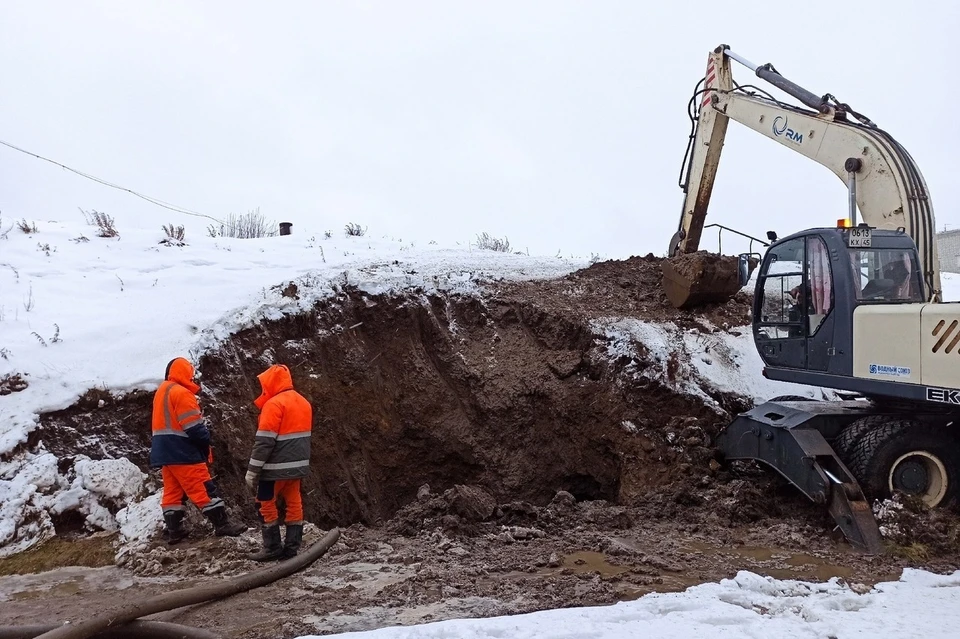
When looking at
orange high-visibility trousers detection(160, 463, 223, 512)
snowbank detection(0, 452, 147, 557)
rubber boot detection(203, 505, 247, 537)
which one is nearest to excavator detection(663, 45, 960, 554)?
rubber boot detection(203, 505, 247, 537)

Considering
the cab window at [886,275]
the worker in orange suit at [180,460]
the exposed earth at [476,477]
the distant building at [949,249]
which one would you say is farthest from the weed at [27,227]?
the distant building at [949,249]

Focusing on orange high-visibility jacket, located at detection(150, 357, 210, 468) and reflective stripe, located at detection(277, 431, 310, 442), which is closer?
reflective stripe, located at detection(277, 431, 310, 442)

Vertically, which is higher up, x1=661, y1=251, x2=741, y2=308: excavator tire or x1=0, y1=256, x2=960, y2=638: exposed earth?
x1=661, y1=251, x2=741, y2=308: excavator tire

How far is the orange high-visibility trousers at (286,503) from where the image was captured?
5.61 m

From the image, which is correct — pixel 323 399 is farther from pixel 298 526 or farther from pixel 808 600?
pixel 808 600

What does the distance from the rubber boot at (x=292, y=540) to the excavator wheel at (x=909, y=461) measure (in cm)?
533

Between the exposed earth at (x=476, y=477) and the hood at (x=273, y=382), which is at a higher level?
the hood at (x=273, y=382)

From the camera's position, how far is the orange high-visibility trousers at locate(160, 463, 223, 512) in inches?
231

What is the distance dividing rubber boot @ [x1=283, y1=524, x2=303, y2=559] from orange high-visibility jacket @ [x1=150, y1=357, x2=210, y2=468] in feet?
3.67

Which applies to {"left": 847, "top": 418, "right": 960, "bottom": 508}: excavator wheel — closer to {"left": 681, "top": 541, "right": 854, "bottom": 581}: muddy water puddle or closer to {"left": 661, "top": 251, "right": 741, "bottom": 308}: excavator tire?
{"left": 681, "top": 541, "right": 854, "bottom": 581}: muddy water puddle

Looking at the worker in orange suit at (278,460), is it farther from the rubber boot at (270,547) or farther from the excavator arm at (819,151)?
the excavator arm at (819,151)

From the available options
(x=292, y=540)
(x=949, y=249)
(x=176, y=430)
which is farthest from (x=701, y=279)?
(x=949, y=249)

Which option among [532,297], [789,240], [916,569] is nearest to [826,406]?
[789,240]

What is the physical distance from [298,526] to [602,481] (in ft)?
14.8
